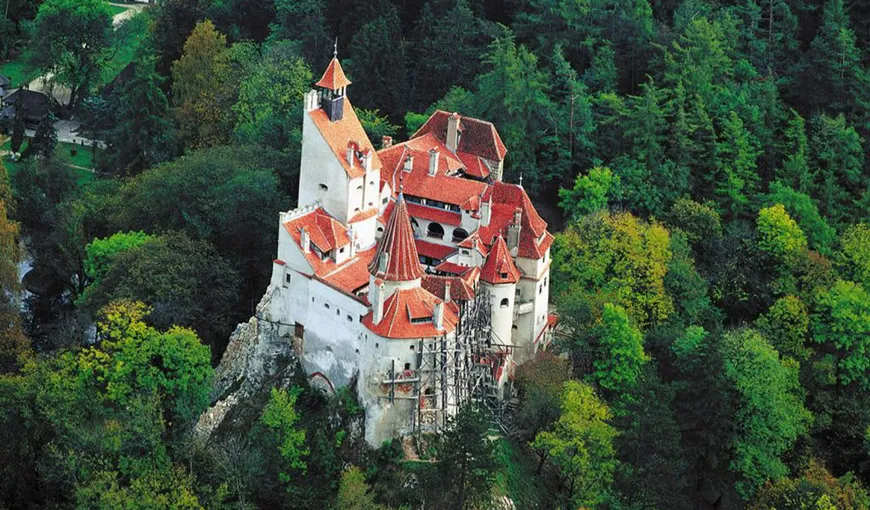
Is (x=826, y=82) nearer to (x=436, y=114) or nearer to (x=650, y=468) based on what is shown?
(x=436, y=114)

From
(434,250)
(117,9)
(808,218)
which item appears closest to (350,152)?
(434,250)

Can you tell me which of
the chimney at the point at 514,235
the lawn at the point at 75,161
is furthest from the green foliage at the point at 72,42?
the chimney at the point at 514,235

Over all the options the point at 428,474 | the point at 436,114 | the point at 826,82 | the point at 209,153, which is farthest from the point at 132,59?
the point at 428,474

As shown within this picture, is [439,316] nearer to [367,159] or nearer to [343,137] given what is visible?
[367,159]

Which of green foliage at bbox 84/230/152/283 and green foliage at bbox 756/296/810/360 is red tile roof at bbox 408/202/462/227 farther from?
green foliage at bbox 756/296/810/360

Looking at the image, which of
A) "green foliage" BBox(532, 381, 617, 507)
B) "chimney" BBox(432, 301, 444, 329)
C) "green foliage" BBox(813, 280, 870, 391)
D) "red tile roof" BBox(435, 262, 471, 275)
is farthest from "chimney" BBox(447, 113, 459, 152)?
"green foliage" BBox(813, 280, 870, 391)

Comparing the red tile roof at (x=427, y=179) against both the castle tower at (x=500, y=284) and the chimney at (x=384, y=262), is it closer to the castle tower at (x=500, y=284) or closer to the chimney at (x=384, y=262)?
the castle tower at (x=500, y=284)
